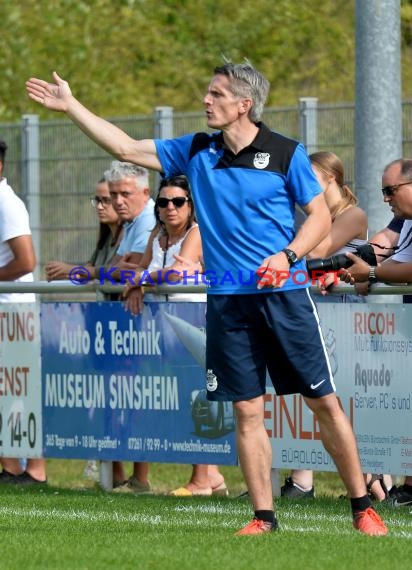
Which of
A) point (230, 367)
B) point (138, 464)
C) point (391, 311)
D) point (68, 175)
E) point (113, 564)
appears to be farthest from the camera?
point (68, 175)

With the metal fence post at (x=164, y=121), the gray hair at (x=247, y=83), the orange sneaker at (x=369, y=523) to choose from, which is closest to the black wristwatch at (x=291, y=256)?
the gray hair at (x=247, y=83)

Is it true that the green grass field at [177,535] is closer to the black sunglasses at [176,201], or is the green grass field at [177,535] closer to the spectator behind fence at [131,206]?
the spectator behind fence at [131,206]

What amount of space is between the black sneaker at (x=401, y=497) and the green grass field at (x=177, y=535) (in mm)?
140

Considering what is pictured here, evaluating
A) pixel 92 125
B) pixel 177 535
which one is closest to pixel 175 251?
pixel 92 125

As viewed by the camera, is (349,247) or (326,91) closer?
(349,247)

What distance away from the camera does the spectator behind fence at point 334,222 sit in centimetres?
1080

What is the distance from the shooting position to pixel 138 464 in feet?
38.7

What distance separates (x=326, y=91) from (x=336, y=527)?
61.2 feet

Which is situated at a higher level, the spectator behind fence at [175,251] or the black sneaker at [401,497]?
the spectator behind fence at [175,251]

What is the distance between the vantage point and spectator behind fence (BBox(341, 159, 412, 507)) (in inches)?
396

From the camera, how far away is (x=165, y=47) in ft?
93.8

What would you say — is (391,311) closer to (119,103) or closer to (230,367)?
(230,367)

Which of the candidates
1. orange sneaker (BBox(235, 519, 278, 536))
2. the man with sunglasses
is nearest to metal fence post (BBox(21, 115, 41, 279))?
the man with sunglasses

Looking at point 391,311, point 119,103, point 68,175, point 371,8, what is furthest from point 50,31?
point 391,311
